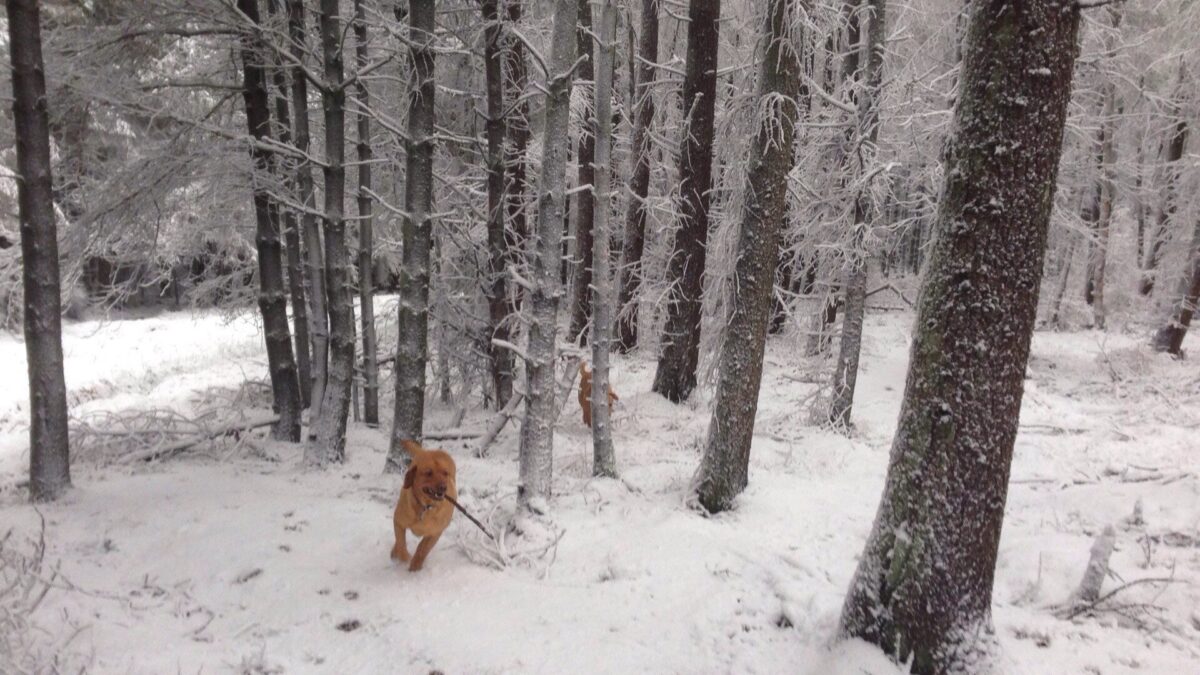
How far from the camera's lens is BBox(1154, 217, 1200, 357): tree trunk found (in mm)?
12969

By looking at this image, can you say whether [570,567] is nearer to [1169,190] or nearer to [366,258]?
[366,258]

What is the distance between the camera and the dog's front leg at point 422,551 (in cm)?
407

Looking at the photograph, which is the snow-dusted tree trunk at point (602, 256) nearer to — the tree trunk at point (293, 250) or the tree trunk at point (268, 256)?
the tree trunk at point (268, 256)

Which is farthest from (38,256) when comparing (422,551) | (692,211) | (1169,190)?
(1169,190)

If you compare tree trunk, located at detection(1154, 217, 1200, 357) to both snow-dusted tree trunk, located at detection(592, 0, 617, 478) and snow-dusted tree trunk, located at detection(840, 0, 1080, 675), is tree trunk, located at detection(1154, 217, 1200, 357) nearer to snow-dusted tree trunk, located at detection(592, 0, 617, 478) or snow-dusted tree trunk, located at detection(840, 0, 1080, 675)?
snow-dusted tree trunk, located at detection(592, 0, 617, 478)

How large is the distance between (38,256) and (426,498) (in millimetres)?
3847

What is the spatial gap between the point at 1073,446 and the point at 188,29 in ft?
37.6

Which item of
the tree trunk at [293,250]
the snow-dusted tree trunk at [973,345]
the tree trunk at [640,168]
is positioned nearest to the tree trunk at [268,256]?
the tree trunk at [293,250]

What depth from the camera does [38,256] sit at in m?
4.88

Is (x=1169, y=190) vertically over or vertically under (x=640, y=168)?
over

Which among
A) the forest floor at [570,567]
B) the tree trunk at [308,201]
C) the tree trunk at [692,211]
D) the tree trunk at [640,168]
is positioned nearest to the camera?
the forest floor at [570,567]

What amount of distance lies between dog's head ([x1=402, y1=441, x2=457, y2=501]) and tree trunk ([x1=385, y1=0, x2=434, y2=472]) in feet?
8.05

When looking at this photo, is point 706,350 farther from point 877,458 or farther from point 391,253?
point 391,253

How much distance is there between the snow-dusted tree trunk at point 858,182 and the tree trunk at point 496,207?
4.44 m
